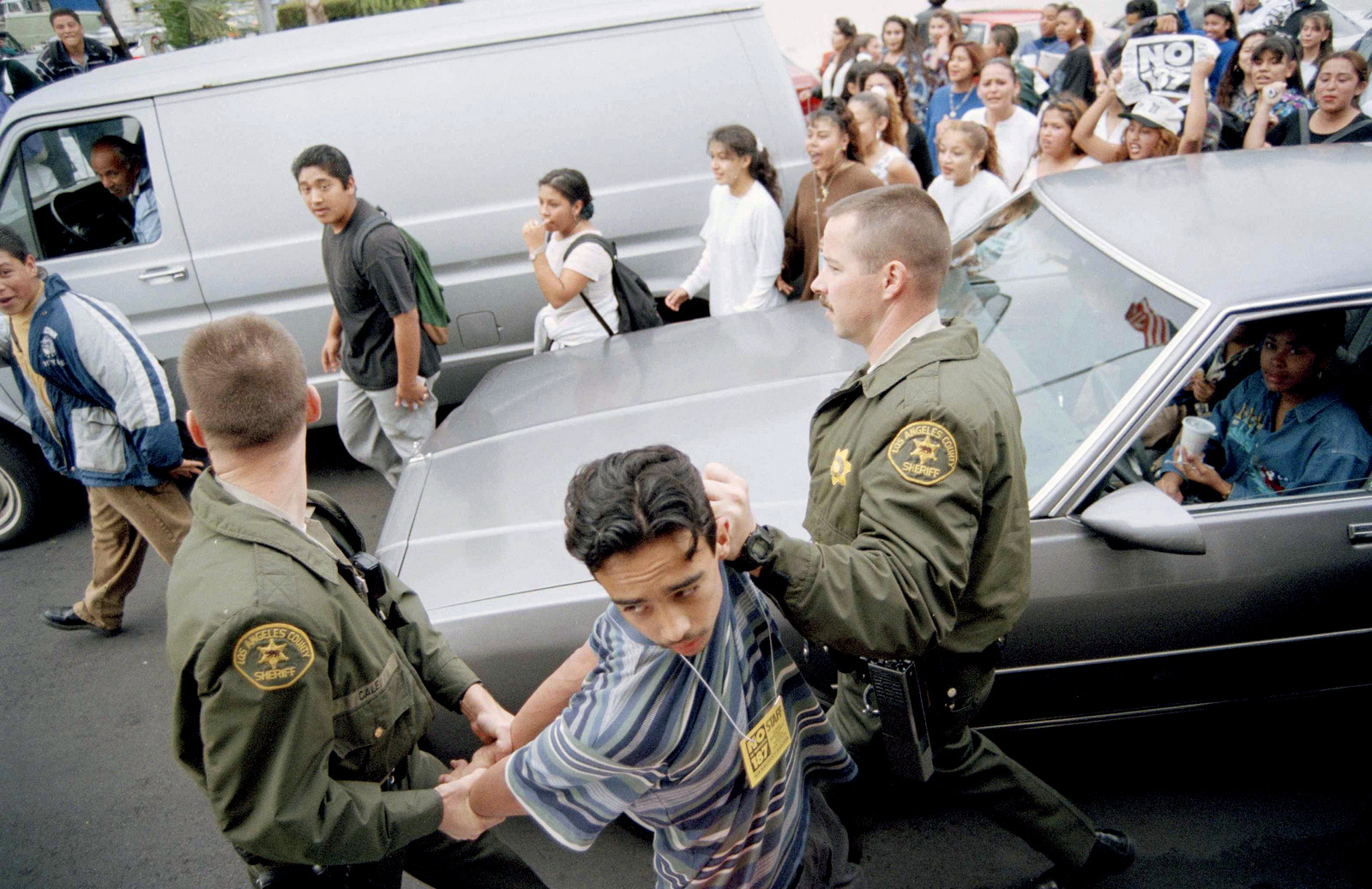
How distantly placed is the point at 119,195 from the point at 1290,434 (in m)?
5.40

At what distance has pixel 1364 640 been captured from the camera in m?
2.72

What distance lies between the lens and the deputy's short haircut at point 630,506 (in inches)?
52.6

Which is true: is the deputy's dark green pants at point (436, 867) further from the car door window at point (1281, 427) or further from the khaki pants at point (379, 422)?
the khaki pants at point (379, 422)

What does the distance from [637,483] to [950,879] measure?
2.00 meters

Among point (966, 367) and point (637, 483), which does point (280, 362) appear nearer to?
point (637, 483)

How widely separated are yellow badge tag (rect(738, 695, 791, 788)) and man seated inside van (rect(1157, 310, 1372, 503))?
188 centimetres

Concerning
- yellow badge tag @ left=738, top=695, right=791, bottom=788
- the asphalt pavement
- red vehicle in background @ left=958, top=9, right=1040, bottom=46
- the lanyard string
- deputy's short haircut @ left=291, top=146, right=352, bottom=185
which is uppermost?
red vehicle in background @ left=958, top=9, right=1040, bottom=46

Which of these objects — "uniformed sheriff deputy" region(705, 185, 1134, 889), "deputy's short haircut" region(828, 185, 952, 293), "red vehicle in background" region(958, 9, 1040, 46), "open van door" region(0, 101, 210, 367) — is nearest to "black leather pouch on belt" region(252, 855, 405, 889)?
"uniformed sheriff deputy" region(705, 185, 1134, 889)

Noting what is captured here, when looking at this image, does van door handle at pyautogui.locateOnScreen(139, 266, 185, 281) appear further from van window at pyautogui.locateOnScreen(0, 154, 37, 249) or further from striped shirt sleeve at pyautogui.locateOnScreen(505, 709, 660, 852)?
striped shirt sleeve at pyautogui.locateOnScreen(505, 709, 660, 852)

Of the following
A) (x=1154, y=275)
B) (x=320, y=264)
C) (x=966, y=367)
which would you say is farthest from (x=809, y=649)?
(x=320, y=264)

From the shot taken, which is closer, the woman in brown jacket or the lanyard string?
the lanyard string

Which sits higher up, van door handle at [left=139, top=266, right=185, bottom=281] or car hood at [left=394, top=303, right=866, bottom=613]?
van door handle at [left=139, top=266, right=185, bottom=281]

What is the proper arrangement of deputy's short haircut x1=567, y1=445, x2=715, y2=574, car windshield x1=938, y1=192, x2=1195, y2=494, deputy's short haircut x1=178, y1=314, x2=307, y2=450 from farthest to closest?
1. car windshield x1=938, y1=192, x2=1195, y2=494
2. deputy's short haircut x1=178, y1=314, x2=307, y2=450
3. deputy's short haircut x1=567, y1=445, x2=715, y2=574

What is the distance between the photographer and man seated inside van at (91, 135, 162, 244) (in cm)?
491
